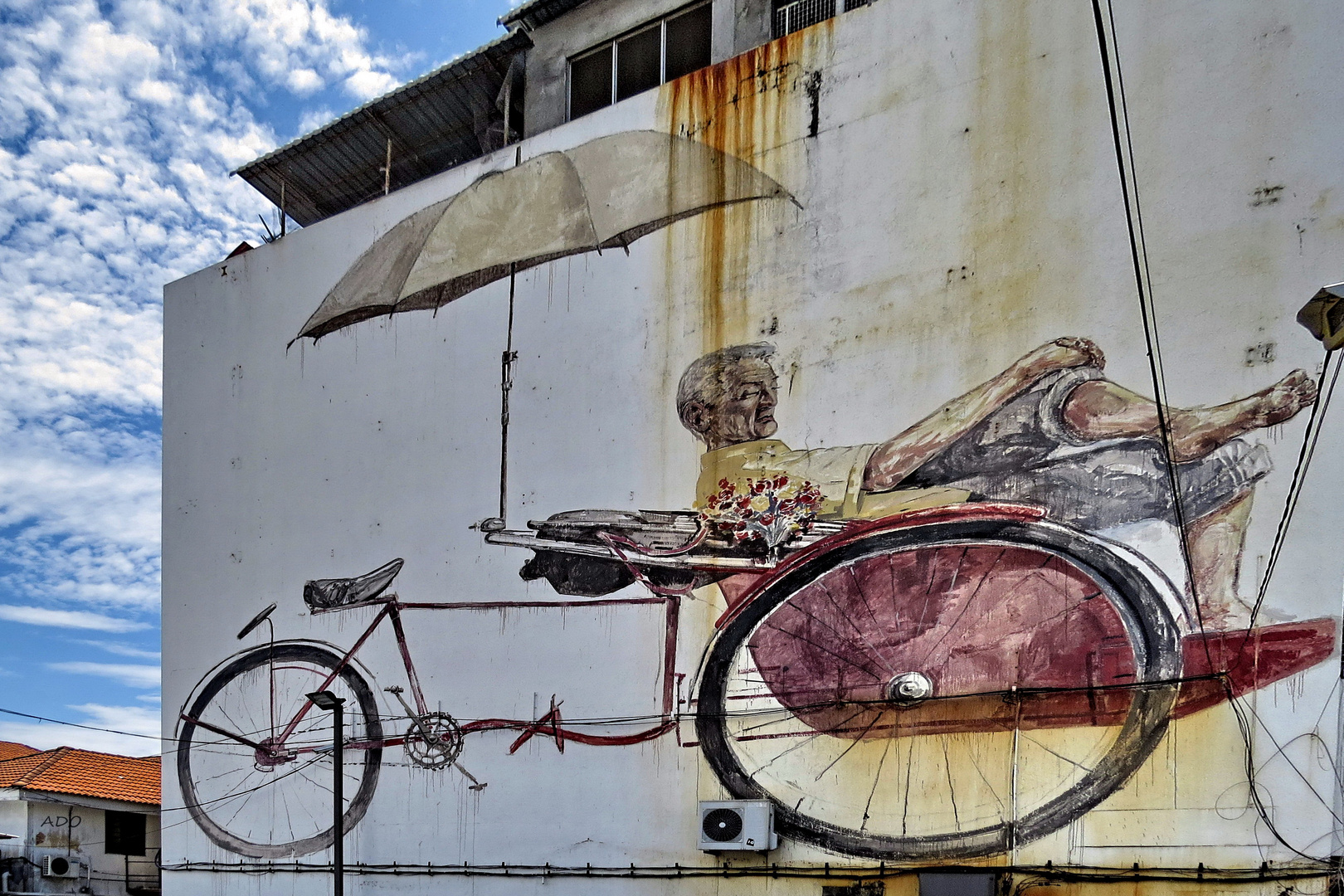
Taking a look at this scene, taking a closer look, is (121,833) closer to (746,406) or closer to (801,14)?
(746,406)

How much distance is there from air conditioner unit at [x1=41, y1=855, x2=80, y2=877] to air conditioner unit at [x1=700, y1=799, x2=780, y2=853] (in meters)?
12.8

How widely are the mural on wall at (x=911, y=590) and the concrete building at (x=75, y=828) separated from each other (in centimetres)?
719

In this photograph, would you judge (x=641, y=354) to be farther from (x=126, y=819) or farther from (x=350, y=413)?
(x=126, y=819)

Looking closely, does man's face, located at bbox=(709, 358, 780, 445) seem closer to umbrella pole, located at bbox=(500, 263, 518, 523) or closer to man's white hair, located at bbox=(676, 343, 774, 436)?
man's white hair, located at bbox=(676, 343, 774, 436)

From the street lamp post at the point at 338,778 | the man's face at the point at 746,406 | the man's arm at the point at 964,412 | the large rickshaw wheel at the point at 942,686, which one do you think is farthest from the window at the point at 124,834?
the man's arm at the point at 964,412

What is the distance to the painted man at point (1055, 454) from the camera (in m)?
9.05

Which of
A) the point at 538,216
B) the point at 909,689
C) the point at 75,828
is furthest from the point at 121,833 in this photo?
the point at 909,689

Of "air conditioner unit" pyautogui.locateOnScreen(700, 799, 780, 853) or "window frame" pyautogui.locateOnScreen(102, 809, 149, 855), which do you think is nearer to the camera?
"air conditioner unit" pyautogui.locateOnScreen(700, 799, 780, 853)

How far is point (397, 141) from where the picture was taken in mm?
15789

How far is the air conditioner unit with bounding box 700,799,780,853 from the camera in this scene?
10.2 m

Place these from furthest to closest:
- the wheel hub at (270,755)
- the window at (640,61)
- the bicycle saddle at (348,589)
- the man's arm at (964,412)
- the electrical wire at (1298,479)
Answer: the wheel hub at (270,755), the window at (640,61), the bicycle saddle at (348,589), the man's arm at (964,412), the electrical wire at (1298,479)

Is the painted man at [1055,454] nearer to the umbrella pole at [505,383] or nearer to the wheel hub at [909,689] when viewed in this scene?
the wheel hub at [909,689]

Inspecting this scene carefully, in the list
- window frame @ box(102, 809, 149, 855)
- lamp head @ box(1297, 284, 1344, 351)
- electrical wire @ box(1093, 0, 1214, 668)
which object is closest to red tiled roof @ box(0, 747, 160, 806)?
window frame @ box(102, 809, 149, 855)

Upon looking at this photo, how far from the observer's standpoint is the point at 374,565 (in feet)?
43.5
